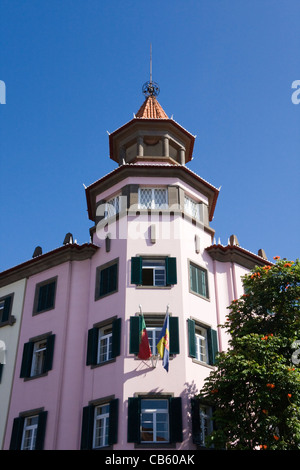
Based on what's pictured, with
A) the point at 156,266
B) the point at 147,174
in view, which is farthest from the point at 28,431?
the point at 147,174

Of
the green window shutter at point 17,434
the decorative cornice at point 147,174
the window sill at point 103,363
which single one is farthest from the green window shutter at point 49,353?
the decorative cornice at point 147,174

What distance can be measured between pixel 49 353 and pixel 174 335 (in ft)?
20.7

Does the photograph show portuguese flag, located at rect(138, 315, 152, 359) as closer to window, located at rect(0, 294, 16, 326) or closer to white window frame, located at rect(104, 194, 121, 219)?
white window frame, located at rect(104, 194, 121, 219)

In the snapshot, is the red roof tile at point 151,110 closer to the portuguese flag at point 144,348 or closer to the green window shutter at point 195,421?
the portuguese flag at point 144,348

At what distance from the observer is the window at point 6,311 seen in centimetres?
3014

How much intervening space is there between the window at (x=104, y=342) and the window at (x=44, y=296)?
336 centimetres

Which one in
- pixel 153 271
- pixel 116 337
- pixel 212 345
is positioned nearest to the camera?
pixel 116 337

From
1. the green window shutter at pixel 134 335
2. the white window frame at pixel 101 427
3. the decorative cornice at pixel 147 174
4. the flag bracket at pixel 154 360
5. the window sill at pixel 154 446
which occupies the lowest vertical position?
the window sill at pixel 154 446

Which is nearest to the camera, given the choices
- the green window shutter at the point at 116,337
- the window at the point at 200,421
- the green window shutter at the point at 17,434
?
the window at the point at 200,421

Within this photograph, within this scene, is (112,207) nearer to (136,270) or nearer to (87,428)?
(136,270)

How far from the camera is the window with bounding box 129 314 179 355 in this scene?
24.8m

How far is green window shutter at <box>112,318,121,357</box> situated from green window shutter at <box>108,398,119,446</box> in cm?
216

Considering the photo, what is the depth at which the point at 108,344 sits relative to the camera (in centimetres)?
2606

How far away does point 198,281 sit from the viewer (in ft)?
92.5
